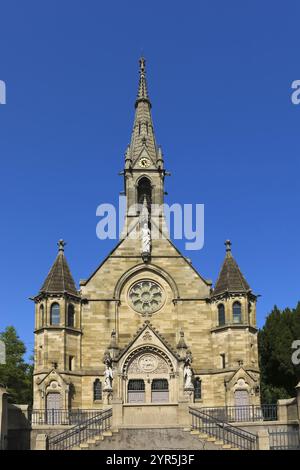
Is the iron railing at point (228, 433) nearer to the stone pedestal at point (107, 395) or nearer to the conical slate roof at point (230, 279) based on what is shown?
the stone pedestal at point (107, 395)

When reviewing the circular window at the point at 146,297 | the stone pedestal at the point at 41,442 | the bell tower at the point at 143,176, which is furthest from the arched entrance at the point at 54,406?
the bell tower at the point at 143,176

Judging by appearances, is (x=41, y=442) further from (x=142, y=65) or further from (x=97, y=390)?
(x=142, y=65)

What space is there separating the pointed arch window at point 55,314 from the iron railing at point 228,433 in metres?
13.1

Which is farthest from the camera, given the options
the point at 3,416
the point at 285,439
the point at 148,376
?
the point at 148,376

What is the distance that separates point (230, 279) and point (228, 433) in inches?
578

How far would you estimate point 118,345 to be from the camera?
43031 mm

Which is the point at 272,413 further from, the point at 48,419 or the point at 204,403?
the point at 48,419

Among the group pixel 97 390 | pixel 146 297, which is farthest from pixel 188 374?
pixel 146 297

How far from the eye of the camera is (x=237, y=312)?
43469 millimetres

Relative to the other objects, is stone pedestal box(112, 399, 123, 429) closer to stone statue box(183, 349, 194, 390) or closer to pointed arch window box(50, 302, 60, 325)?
stone statue box(183, 349, 194, 390)

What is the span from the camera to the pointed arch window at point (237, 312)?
4334 cm

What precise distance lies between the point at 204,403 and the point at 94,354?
789 cm
